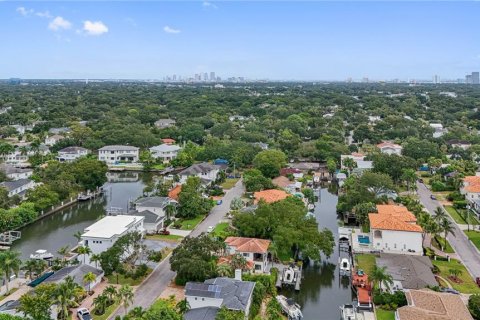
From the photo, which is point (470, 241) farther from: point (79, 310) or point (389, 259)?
point (79, 310)

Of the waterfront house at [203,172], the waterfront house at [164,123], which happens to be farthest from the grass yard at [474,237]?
the waterfront house at [164,123]

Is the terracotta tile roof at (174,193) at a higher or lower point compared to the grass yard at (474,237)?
higher

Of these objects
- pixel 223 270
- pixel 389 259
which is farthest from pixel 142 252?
pixel 389 259

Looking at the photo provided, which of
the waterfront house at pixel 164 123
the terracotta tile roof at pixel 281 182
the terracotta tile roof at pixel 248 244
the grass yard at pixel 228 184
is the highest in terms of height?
the waterfront house at pixel 164 123

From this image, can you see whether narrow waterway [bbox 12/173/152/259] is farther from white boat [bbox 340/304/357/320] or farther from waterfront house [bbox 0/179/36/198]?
white boat [bbox 340/304/357/320]

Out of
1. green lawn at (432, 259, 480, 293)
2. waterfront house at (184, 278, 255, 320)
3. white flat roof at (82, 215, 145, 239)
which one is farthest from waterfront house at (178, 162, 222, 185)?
green lawn at (432, 259, 480, 293)

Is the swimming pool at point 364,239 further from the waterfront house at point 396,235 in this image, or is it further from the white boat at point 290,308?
the white boat at point 290,308

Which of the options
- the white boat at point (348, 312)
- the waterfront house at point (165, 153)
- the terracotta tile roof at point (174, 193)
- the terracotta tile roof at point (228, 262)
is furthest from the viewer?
the waterfront house at point (165, 153)

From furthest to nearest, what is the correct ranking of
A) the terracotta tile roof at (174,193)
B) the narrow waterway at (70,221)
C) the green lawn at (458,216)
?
the terracotta tile roof at (174,193), the green lawn at (458,216), the narrow waterway at (70,221)
